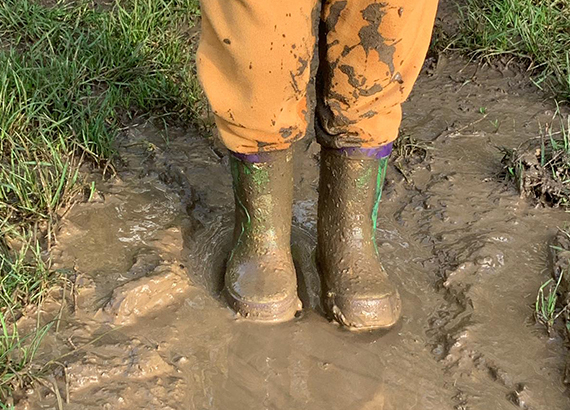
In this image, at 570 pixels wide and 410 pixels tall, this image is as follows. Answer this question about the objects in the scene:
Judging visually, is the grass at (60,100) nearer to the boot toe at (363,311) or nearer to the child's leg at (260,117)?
the child's leg at (260,117)

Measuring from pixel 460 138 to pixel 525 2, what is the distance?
2.49ft

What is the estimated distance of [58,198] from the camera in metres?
2.03

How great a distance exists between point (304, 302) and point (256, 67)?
0.72 m

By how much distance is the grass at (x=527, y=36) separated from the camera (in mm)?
2746

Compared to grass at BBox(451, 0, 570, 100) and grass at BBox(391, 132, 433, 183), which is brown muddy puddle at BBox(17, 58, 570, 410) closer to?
grass at BBox(391, 132, 433, 183)

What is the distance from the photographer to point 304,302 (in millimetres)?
1895

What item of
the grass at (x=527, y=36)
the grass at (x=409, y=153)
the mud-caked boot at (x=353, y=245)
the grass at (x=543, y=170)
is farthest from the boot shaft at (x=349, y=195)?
the grass at (x=527, y=36)

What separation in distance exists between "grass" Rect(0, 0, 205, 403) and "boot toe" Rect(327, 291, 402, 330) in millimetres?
732

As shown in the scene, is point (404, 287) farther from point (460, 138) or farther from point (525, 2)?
point (525, 2)

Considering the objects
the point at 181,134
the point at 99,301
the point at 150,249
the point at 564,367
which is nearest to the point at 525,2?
the point at 181,134

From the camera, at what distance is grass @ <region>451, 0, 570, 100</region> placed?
2.75m

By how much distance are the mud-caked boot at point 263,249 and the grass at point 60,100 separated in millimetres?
498

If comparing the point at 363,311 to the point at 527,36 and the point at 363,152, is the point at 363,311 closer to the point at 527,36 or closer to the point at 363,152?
the point at 363,152

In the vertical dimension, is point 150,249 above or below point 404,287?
above
